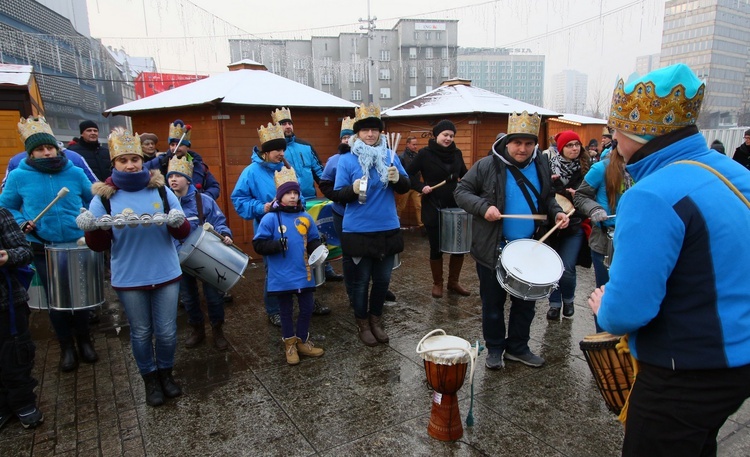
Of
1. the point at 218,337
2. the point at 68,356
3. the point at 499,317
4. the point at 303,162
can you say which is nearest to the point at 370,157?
the point at 499,317

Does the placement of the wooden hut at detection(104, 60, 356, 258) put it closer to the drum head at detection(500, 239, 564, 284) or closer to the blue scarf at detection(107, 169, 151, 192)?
the blue scarf at detection(107, 169, 151, 192)

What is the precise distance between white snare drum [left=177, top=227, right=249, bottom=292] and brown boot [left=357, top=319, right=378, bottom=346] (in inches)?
51.5

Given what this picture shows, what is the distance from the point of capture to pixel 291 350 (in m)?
4.24

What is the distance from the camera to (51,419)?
3.43 metres

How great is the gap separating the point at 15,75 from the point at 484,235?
8.55 meters

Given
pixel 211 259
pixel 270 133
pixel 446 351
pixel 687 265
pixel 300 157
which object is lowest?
pixel 446 351

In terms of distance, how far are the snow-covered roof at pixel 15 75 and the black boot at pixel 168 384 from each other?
20.3 feet

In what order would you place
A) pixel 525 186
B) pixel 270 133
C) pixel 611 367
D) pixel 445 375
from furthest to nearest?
pixel 270 133
pixel 525 186
pixel 445 375
pixel 611 367

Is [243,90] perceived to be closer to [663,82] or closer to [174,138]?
[174,138]

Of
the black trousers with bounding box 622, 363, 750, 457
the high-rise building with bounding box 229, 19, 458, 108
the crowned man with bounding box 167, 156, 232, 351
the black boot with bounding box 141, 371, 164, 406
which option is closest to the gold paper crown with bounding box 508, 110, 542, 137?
the black trousers with bounding box 622, 363, 750, 457

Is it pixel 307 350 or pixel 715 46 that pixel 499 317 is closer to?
pixel 307 350

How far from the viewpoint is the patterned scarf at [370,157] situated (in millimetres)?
4391

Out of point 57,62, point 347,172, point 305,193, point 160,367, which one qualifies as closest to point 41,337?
point 160,367

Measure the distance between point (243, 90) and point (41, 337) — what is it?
16.2 feet
